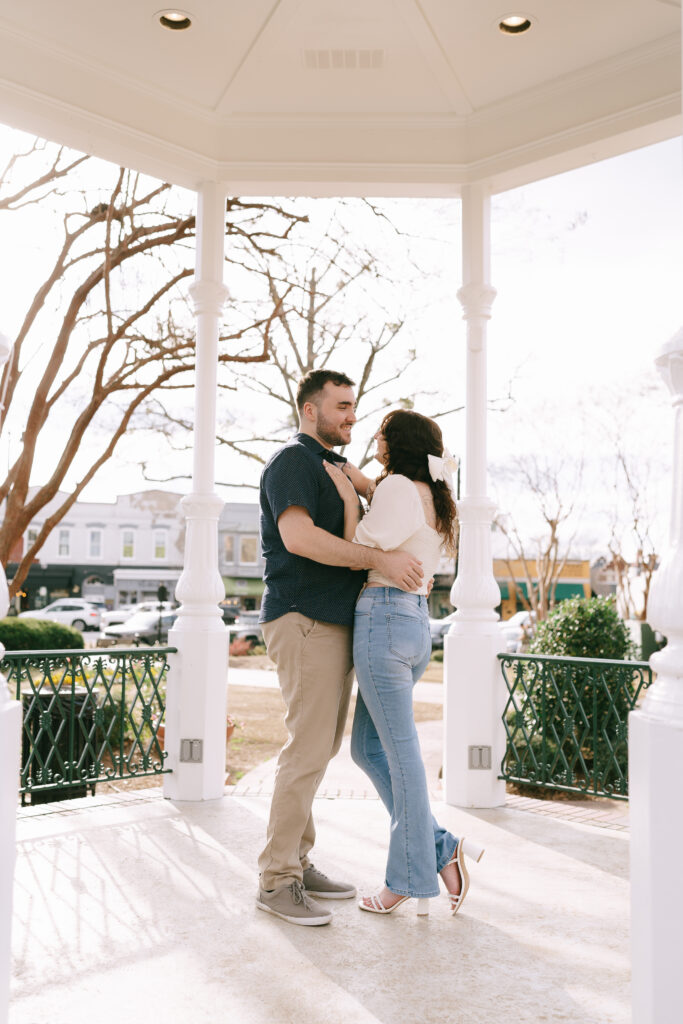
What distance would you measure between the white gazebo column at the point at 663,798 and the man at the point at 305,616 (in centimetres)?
113

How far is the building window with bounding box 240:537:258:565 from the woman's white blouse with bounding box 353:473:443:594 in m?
11.0

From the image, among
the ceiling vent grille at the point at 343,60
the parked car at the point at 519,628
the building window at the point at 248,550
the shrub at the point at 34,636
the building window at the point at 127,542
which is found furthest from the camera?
the parked car at the point at 519,628

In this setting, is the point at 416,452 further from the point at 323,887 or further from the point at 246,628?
the point at 246,628

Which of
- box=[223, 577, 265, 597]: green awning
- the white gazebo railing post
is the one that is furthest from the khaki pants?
box=[223, 577, 265, 597]: green awning

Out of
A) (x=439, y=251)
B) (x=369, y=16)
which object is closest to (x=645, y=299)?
(x=439, y=251)

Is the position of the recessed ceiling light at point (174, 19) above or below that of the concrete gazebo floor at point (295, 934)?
above

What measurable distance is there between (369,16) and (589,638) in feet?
13.8

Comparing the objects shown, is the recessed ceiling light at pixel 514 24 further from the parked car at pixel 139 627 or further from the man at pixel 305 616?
the parked car at pixel 139 627

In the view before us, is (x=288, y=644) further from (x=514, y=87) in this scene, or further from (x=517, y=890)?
(x=514, y=87)

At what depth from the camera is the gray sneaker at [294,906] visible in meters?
2.66

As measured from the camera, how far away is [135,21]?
3.54 metres

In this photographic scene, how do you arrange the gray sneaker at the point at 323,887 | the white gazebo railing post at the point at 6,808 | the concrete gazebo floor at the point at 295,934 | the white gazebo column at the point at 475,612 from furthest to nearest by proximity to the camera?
the white gazebo column at the point at 475,612 → the gray sneaker at the point at 323,887 → the concrete gazebo floor at the point at 295,934 → the white gazebo railing post at the point at 6,808

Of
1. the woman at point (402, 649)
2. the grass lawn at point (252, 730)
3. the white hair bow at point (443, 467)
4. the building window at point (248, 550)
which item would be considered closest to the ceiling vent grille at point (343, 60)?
the woman at point (402, 649)

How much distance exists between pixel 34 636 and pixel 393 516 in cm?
A: 775
